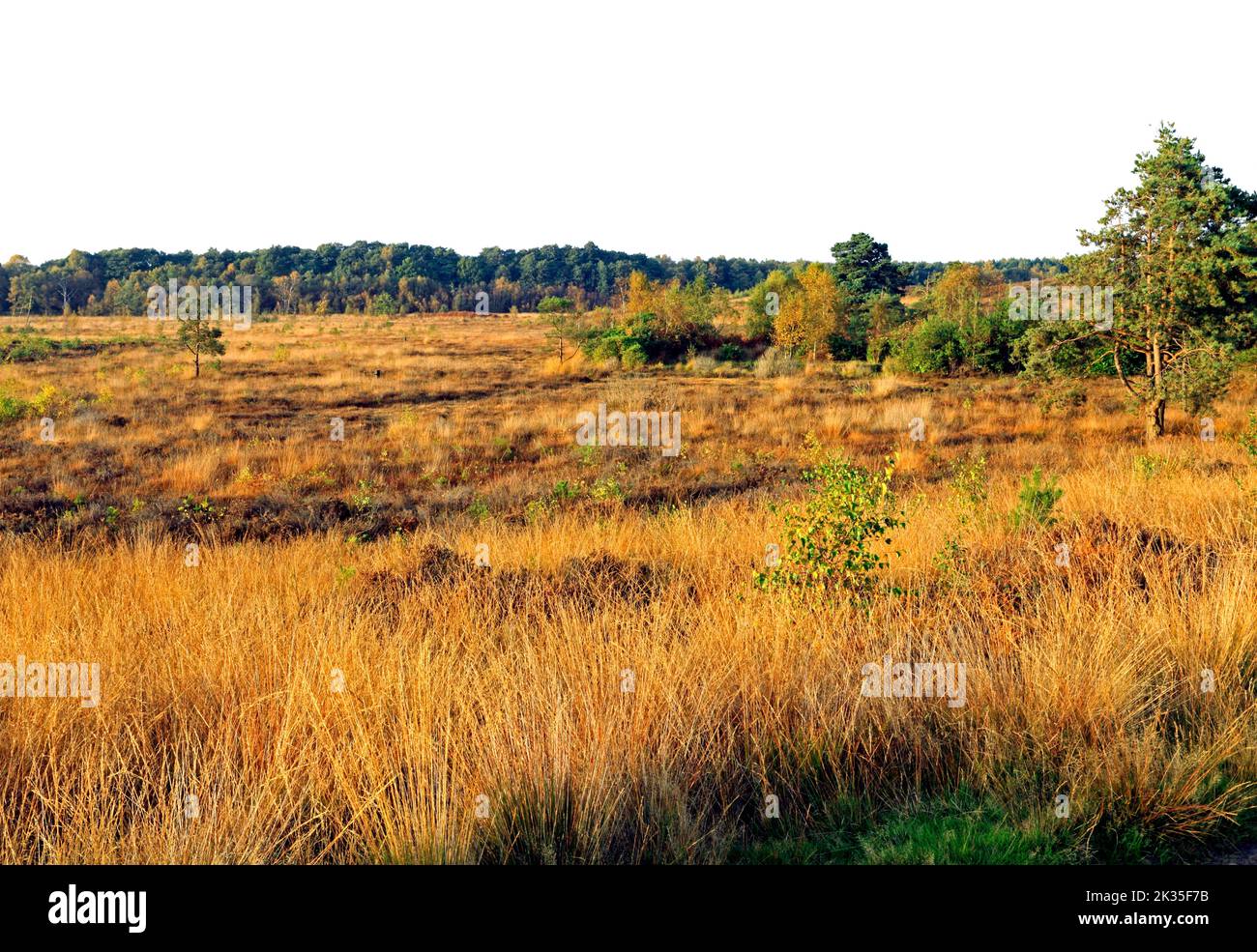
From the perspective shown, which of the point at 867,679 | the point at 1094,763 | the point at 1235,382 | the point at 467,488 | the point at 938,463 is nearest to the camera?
the point at 1094,763

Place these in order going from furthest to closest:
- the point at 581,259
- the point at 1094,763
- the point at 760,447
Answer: the point at 581,259, the point at 760,447, the point at 1094,763

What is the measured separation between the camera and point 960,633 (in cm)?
439

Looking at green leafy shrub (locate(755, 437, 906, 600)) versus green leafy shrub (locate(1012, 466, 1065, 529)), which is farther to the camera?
green leafy shrub (locate(1012, 466, 1065, 529))

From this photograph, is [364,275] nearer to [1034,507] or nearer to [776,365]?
[776,365]

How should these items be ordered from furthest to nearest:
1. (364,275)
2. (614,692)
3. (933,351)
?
(364,275), (933,351), (614,692)

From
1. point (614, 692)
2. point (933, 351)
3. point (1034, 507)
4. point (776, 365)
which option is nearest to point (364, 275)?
point (776, 365)

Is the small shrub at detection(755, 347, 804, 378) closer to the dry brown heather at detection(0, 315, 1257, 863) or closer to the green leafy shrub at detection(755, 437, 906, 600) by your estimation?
the dry brown heather at detection(0, 315, 1257, 863)

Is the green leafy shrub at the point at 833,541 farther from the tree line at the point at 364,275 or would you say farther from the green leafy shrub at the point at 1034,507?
the tree line at the point at 364,275

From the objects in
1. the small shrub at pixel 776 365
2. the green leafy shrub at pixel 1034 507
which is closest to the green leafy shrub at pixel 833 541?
the green leafy shrub at pixel 1034 507

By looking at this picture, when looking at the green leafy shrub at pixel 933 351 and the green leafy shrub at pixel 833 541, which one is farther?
the green leafy shrub at pixel 933 351

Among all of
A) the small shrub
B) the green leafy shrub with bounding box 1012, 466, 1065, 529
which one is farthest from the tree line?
the green leafy shrub with bounding box 1012, 466, 1065, 529
